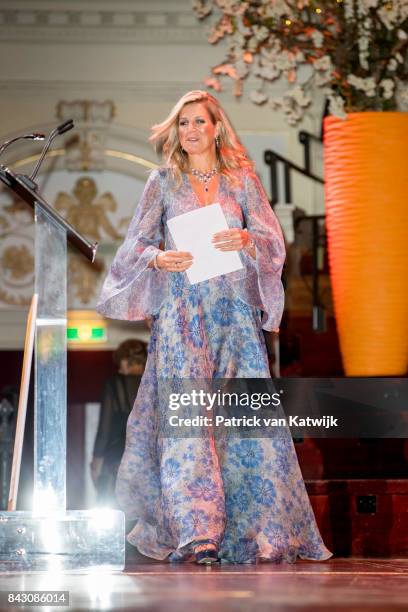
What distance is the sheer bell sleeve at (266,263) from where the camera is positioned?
335 centimetres

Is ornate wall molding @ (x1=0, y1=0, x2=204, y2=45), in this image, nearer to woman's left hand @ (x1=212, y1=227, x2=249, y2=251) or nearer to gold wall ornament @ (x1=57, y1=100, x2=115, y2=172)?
gold wall ornament @ (x1=57, y1=100, x2=115, y2=172)

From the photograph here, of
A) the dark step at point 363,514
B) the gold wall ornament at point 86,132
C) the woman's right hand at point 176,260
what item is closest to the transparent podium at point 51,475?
the woman's right hand at point 176,260

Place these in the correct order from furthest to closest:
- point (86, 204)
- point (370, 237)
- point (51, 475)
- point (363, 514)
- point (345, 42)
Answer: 1. point (86, 204)
2. point (345, 42)
3. point (370, 237)
4. point (363, 514)
5. point (51, 475)

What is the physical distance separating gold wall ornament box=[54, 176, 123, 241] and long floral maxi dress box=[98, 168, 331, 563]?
166 inches

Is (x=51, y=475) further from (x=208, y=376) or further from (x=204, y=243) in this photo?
(x=204, y=243)

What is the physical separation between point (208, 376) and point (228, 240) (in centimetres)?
38

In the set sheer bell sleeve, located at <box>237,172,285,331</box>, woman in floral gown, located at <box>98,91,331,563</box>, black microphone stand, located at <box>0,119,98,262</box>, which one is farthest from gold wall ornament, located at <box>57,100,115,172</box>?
black microphone stand, located at <box>0,119,98,262</box>

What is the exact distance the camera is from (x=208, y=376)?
3299mm

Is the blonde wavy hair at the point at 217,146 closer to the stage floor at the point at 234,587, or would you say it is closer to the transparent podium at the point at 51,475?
the transparent podium at the point at 51,475

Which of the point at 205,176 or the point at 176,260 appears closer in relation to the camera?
the point at 176,260

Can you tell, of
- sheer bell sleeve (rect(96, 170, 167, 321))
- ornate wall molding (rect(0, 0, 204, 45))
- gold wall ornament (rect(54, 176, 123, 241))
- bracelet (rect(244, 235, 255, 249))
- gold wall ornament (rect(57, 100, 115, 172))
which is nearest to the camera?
bracelet (rect(244, 235, 255, 249))

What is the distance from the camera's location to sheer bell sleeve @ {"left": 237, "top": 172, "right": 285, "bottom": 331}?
335 centimetres

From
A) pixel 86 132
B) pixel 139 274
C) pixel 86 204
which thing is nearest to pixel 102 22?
pixel 86 132

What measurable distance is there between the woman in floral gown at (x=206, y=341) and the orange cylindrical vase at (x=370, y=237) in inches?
44.8
